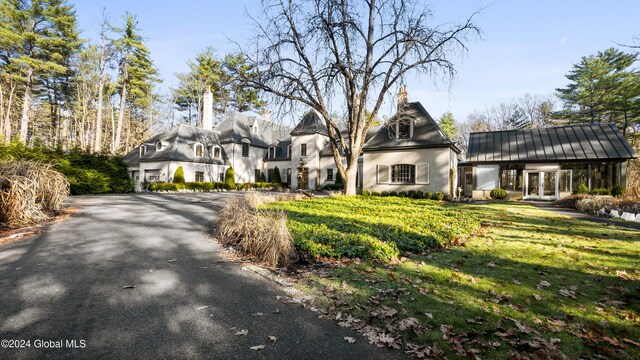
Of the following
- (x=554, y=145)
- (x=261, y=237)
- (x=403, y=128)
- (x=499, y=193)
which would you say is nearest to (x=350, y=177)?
(x=403, y=128)

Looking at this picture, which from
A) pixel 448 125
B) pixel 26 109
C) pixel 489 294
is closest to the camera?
pixel 489 294

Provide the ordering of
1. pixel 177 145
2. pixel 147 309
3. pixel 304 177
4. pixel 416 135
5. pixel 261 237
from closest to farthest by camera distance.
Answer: pixel 147 309 < pixel 261 237 < pixel 416 135 < pixel 177 145 < pixel 304 177

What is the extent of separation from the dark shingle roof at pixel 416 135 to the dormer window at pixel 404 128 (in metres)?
0.28

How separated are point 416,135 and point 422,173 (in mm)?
2895

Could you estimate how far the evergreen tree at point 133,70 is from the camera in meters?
31.2

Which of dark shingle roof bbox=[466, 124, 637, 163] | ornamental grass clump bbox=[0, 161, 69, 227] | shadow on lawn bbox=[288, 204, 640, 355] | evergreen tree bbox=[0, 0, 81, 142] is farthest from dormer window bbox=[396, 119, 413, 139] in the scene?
evergreen tree bbox=[0, 0, 81, 142]

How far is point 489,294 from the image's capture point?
12.7 ft

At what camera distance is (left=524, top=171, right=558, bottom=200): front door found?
2047 centimetres

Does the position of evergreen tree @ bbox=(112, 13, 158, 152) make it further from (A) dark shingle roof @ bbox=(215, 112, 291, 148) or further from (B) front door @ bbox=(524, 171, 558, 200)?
(B) front door @ bbox=(524, 171, 558, 200)

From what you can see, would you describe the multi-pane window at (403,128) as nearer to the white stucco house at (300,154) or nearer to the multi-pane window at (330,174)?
the white stucco house at (300,154)

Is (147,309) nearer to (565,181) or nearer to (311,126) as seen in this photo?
(565,181)

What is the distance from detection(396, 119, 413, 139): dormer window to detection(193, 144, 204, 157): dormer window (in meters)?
19.6

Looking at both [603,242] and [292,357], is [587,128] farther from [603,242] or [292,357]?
[292,357]

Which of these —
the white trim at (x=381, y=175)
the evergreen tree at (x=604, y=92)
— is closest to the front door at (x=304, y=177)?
the white trim at (x=381, y=175)
